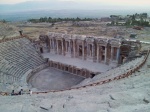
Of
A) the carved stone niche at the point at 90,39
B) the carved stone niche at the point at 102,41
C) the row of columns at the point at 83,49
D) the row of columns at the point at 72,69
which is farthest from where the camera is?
the carved stone niche at the point at 90,39

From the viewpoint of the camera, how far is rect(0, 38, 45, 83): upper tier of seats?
27.0m

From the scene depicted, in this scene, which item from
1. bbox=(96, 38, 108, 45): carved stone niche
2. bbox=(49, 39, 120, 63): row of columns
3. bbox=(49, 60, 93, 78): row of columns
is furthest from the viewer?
bbox=(49, 39, 120, 63): row of columns

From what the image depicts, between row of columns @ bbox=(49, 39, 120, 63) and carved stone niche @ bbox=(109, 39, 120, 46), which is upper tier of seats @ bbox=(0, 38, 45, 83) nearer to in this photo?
row of columns @ bbox=(49, 39, 120, 63)

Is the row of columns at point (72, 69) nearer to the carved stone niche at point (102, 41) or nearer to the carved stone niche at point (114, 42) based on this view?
the carved stone niche at point (102, 41)

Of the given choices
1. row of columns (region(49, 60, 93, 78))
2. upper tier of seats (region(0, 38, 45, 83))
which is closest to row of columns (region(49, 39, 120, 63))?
row of columns (region(49, 60, 93, 78))

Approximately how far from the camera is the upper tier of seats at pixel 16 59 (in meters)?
27.0

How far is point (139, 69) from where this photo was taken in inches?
723

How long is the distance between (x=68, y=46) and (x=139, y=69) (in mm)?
19962

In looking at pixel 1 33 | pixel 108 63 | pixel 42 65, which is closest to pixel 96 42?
pixel 108 63

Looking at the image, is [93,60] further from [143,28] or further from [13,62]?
[143,28]

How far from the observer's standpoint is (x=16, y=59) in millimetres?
31141

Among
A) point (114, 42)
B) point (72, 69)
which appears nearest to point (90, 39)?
point (114, 42)

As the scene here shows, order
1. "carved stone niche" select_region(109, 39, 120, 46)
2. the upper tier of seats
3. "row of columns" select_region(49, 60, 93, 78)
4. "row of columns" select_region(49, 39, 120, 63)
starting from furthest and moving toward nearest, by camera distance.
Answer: "row of columns" select_region(49, 39, 120, 63)
"row of columns" select_region(49, 60, 93, 78)
"carved stone niche" select_region(109, 39, 120, 46)
the upper tier of seats

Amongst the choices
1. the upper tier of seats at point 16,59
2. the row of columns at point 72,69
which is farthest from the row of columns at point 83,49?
the upper tier of seats at point 16,59
